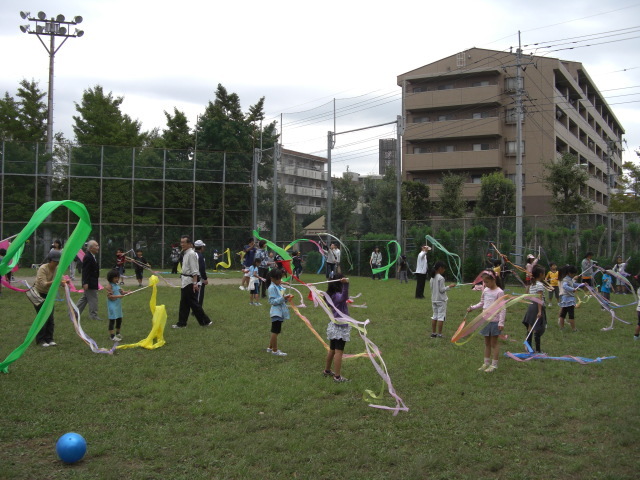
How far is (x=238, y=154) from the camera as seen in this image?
36438 mm

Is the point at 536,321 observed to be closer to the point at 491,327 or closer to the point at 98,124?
the point at 491,327

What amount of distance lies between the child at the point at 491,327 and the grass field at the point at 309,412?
0.22 m

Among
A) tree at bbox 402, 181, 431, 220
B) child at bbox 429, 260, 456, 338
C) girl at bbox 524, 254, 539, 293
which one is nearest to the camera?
child at bbox 429, 260, 456, 338

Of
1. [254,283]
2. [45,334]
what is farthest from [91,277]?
[254,283]

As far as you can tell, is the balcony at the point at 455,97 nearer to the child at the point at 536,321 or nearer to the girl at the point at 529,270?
the girl at the point at 529,270

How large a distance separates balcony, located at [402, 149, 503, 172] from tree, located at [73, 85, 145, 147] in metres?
24.9

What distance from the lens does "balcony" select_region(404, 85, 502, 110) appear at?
1901 inches

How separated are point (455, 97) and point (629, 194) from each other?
1801cm

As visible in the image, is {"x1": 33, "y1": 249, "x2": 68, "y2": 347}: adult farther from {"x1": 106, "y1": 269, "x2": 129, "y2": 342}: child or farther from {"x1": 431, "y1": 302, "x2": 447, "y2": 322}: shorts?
{"x1": 431, "y1": 302, "x2": 447, "y2": 322}: shorts

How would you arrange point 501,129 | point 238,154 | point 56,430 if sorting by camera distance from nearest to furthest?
point 56,430 → point 238,154 → point 501,129

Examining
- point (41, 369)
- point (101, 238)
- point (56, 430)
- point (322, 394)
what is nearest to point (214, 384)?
Result: point (322, 394)

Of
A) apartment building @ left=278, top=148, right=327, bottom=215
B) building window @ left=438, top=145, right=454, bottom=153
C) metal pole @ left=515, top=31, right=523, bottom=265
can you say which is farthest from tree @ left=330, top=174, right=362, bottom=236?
metal pole @ left=515, top=31, right=523, bottom=265

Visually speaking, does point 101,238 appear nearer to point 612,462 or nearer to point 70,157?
point 70,157

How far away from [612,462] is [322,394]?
3.43 m
